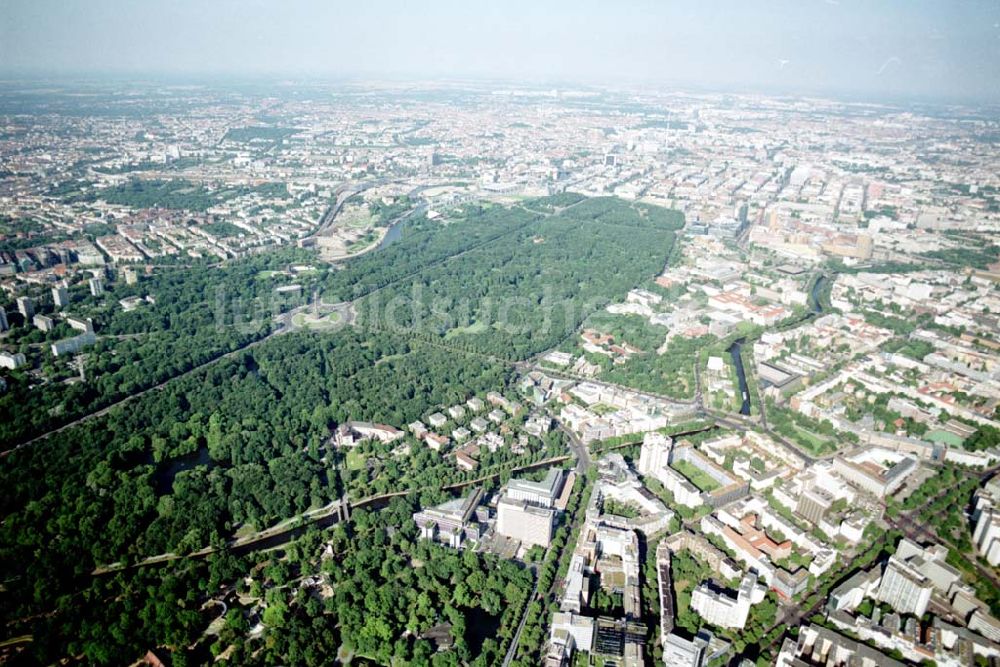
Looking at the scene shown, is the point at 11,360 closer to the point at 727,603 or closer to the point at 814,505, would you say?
the point at 727,603

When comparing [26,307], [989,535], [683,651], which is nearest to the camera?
[683,651]

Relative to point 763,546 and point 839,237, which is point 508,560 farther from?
point 839,237

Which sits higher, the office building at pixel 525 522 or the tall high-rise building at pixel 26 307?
the tall high-rise building at pixel 26 307

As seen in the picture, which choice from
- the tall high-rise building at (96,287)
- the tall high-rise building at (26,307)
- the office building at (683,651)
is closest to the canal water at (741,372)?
the office building at (683,651)

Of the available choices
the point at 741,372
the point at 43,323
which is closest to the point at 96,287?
the point at 43,323

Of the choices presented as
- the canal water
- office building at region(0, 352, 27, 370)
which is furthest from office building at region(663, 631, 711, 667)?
office building at region(0, 352, 27, 370)

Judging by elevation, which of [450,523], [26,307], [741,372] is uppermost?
[26,307]

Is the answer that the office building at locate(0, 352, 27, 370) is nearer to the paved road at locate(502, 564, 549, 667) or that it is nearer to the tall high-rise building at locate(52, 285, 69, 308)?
the tall high-rise building at locate(52, 285, 69, 308)

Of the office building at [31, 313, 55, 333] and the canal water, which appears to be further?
the office building at [31, 313, 55, 333]

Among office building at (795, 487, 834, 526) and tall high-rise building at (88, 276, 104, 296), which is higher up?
tall high-rise building at (88, 276, 104, 296)

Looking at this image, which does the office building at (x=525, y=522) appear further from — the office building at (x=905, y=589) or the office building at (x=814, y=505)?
the office building at (x=905, y=589)

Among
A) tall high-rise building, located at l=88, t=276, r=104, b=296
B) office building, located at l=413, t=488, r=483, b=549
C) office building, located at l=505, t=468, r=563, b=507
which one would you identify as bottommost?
office building, located at l=413, t=488, r=483, b=549

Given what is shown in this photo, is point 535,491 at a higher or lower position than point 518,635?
higher
